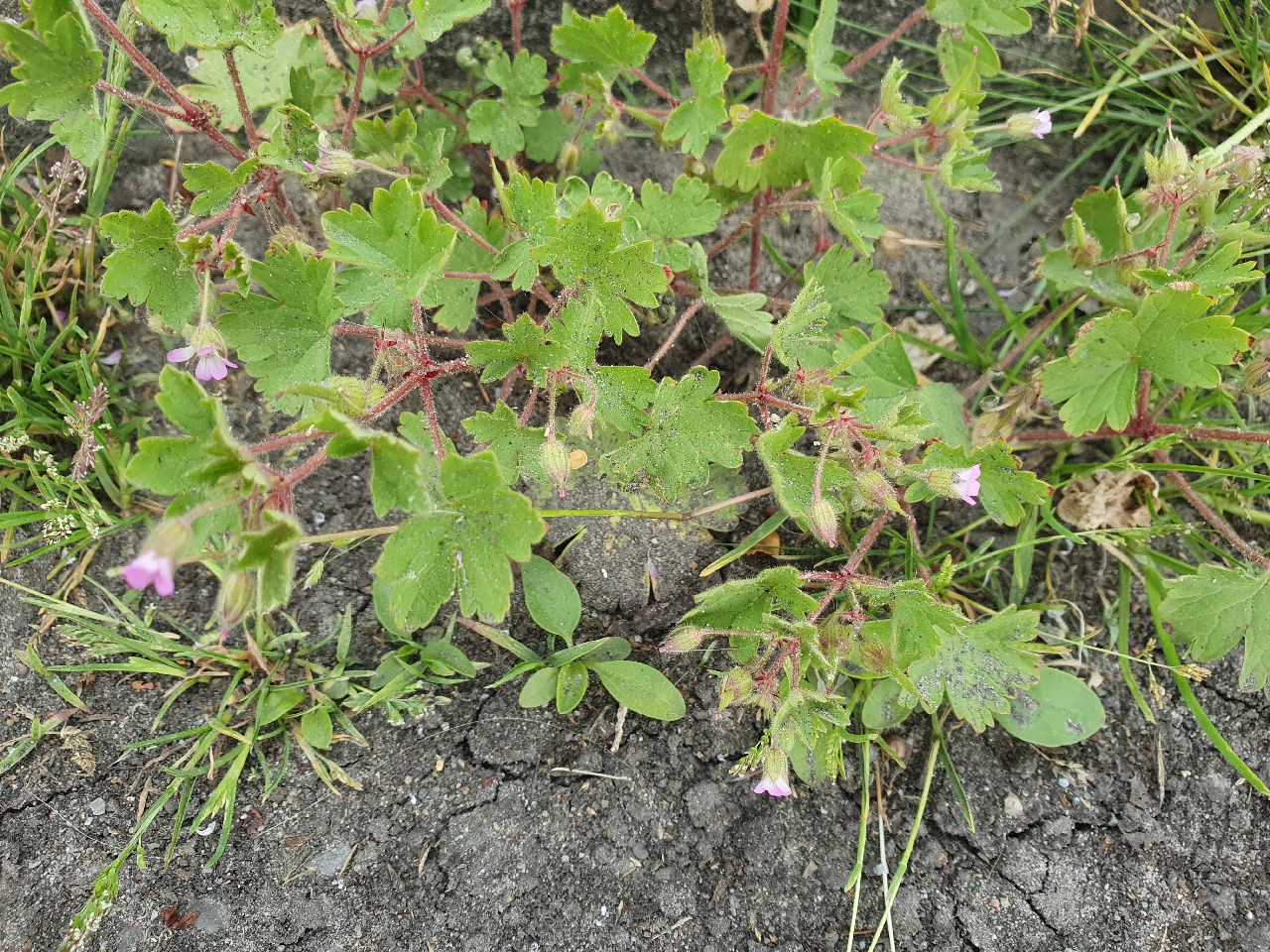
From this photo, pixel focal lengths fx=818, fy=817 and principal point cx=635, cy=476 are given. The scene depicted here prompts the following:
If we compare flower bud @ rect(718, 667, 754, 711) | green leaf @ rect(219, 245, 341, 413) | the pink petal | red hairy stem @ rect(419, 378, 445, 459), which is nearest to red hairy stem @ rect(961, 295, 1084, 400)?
flower bud @ rect(718, 667, 754, 711)

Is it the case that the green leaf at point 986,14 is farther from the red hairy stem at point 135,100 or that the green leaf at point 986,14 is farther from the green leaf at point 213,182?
the red hairy stem at point 135,100

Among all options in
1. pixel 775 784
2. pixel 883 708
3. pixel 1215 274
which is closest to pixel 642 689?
pixel 775 784

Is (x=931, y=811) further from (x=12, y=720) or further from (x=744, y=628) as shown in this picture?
(x=12, y=720)

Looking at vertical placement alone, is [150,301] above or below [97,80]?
below

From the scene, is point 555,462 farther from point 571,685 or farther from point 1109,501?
point 1109,501

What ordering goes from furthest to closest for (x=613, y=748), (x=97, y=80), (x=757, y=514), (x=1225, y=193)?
(x=1225, y=193) < (x=757, y=514) < (x=613, y=748) < (x=97, y=80)

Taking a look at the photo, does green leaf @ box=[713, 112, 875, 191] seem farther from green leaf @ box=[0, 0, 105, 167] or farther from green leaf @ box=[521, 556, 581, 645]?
green leaf @ box=[0, 0, 105, 167]

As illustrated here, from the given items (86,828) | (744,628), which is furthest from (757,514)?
(86,828)

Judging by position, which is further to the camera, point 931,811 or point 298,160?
point 931,811
